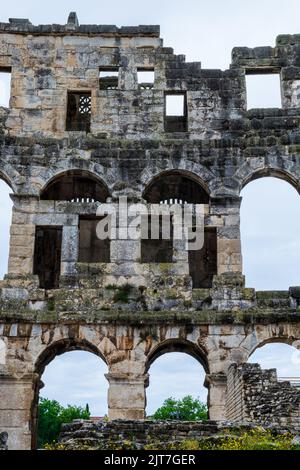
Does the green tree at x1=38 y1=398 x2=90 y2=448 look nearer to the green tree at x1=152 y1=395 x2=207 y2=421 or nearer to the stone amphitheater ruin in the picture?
the green tree at x1=152 y1=395 x2=207 y2=421

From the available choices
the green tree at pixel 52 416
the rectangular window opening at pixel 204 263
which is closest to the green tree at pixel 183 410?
the green tree at pixel 52 416

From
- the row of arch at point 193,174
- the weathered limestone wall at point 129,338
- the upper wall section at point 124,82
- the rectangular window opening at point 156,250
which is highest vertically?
the upper wall section at point 124,82

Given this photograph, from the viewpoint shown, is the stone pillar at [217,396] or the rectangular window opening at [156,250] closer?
the stone pillar at [217,396]

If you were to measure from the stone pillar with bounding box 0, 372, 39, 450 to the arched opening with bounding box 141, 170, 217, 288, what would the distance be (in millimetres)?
7256

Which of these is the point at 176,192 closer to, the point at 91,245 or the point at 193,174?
the point at 91,245

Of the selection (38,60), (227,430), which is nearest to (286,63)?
(38,60)

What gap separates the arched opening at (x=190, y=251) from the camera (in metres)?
25.3

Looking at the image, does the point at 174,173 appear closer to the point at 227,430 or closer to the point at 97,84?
the point at 97,84

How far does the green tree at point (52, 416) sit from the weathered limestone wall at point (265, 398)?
108 ft

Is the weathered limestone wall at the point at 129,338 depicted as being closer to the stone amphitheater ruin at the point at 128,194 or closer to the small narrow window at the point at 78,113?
the stone amphitheater ruin at the point at 128,194

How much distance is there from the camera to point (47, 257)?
25.1 metres

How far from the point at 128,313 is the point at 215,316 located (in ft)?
7.85

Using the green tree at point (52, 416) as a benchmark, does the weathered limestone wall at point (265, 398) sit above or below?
below

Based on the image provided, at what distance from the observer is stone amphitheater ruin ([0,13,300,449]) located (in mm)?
19688
